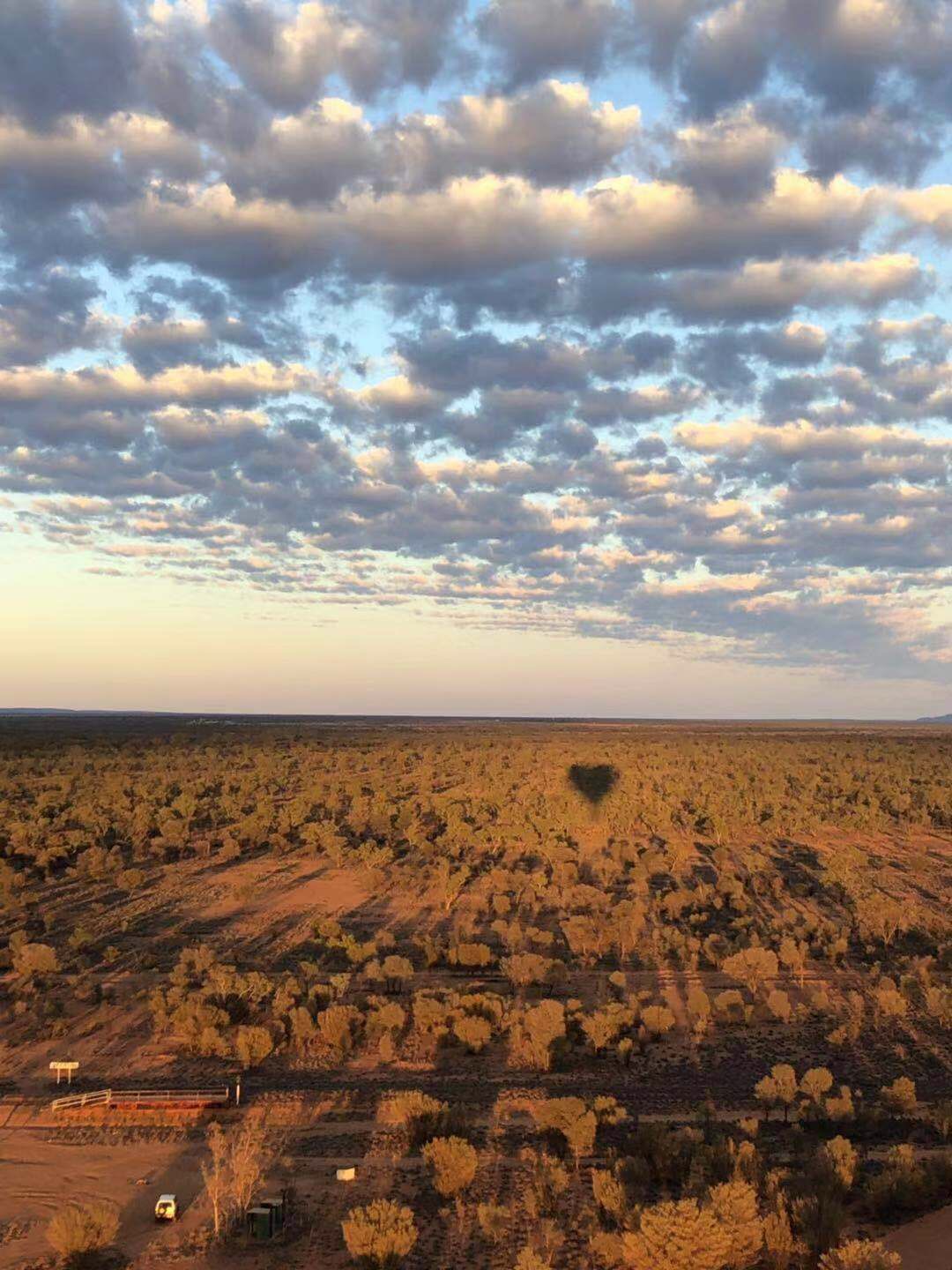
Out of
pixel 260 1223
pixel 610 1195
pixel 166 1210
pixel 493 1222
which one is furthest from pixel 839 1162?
pixel 166 1210

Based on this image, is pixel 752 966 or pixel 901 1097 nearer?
pixel 901 1097

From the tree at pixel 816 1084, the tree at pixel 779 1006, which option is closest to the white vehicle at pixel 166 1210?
the tree at pixel 816 1084

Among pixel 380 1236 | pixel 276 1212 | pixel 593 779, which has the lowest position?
pixel 276 1212

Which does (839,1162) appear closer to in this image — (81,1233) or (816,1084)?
(816,1084)

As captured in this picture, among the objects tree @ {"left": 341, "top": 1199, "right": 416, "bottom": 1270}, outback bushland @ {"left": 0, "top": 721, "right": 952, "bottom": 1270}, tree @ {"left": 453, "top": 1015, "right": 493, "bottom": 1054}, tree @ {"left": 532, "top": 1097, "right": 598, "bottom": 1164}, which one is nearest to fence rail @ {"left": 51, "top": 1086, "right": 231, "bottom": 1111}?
outback bushland @ {"left": 0, "top": 721, "right": 952, "bottom": 1270}

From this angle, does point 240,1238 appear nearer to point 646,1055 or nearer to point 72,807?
point 646,1055

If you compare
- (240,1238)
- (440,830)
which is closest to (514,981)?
A: (240,1238)
